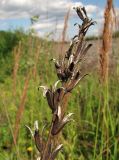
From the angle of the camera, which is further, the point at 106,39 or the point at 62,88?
the point at 106,39

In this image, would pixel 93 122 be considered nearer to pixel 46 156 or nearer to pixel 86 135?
pixel 86 135

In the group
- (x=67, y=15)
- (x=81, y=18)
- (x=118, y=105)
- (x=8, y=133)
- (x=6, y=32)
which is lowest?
(x=8, y=133)

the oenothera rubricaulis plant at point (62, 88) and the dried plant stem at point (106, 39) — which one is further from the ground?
the dried plant stem at point (106, 39)

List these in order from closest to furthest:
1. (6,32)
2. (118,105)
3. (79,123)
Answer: (79,123) → (118,105) → (6,32)

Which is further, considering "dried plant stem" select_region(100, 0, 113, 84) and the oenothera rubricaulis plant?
"dried plant stem" select_region(100, 0, 113, 84)

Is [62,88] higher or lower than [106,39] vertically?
lower

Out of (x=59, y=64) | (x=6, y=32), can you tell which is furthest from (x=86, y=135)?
(x=6, y=32)

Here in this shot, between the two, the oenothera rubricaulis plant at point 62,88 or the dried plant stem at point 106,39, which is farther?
the dried plant stem at point 106,39

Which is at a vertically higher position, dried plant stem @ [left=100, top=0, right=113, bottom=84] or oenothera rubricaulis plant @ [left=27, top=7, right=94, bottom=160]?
dried plant stem @ [left=100, top=0, right=113, bottom=84]
